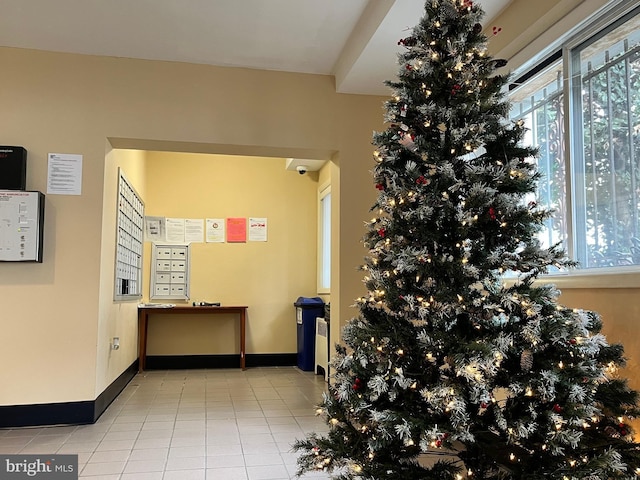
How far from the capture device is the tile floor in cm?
262

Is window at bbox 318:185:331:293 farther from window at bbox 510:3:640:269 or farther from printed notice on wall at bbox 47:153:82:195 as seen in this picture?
window at bbox 510:3:640:269

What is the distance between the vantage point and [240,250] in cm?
616

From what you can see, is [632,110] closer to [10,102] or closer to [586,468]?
[586,468]

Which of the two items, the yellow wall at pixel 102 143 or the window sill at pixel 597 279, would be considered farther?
the yellow wall at pixel 102 143

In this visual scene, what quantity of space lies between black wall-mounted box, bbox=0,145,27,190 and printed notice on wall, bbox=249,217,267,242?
303cm

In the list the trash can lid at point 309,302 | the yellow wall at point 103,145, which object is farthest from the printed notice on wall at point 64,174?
the trash can lid at point 309,302

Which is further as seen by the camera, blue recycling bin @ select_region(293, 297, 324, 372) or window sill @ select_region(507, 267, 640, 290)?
blue recycling bin @ select_region(293, 297, 324, 372)

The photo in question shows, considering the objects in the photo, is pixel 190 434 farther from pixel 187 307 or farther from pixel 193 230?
pixel 193 230

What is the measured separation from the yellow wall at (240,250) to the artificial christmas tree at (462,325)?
4.13 metres

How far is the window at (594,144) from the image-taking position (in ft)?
6.66

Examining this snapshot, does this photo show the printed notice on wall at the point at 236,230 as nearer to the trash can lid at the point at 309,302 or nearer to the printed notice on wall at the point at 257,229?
the printed notice on wall at the point at 257,229

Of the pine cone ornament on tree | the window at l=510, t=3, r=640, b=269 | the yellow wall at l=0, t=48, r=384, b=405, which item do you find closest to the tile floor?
the yellow wall at l=0, t=48, r=384, b=405

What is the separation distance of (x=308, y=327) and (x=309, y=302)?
0.95 feet

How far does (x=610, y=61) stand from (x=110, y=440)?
11.3 feet
